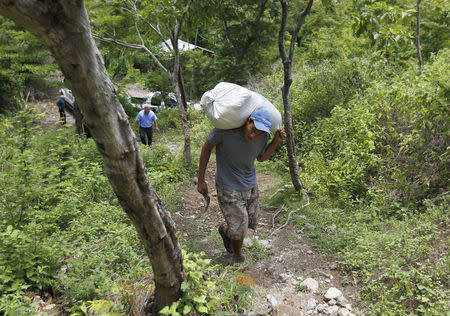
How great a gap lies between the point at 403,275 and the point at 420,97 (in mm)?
2951

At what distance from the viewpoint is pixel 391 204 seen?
4.52 meters

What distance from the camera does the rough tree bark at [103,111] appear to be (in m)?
1.12

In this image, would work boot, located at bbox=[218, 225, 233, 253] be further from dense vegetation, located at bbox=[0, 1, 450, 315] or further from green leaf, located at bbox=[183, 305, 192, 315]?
green leaf, located at bbox=[183, 305, 192, 315]

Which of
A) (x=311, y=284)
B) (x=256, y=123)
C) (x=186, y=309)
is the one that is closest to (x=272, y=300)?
(x=311, y=284)

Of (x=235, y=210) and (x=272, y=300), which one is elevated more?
(x=235, y=210)

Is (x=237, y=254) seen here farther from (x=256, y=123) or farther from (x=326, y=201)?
(x=326, y=201)

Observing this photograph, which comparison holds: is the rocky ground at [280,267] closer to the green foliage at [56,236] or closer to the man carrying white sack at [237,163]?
the green foliage at [56,236]

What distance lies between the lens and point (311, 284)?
11.2ft

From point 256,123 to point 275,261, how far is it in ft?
6.21

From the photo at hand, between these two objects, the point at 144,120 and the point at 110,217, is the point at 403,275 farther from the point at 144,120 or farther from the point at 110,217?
the point at 144,120

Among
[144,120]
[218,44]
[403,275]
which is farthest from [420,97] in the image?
[218,44]

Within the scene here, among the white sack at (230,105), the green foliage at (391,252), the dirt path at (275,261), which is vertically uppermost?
the white sack at (230,105)

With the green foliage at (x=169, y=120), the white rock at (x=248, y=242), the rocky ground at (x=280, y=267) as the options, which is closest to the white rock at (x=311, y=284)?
the rocky ground at (x=280, y=267)

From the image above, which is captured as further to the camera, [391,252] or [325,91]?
[325,91]
